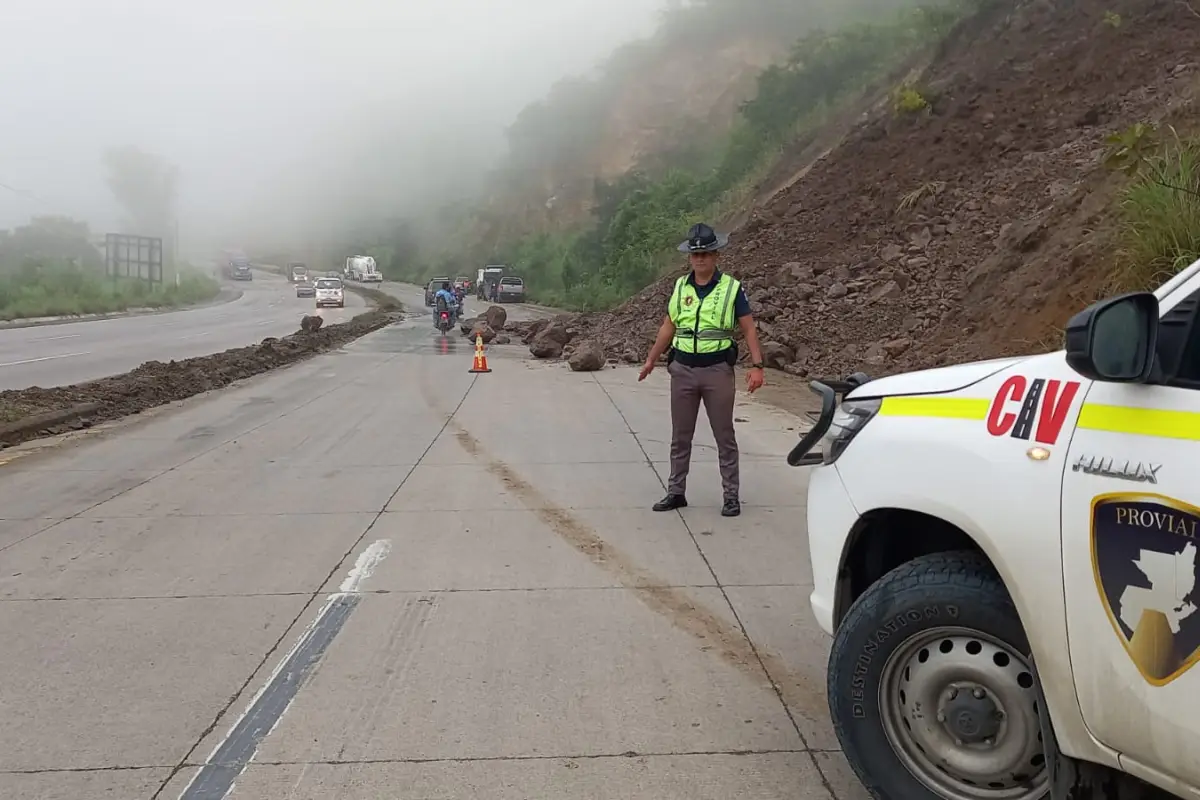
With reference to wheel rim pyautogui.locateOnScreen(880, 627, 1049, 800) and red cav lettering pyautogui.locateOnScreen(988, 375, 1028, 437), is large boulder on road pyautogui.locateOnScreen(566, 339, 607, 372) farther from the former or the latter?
red cav lettering pyautogui.locateOnScreen(988, 375, 1028, 437)

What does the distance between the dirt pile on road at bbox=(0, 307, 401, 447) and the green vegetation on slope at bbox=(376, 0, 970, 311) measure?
1987cm

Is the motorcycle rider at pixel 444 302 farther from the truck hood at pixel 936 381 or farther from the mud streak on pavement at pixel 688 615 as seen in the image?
the truck hood at pixel 936 381

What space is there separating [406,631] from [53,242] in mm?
105473

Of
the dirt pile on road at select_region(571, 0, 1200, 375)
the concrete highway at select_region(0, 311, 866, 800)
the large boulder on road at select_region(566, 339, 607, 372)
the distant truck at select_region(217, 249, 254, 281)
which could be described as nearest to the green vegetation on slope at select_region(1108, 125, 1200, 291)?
the dirt pile on road at select_region(571, 0, 1200, 375)

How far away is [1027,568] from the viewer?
2895mm

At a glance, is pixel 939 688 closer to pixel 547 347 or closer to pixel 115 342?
pixel 547 347

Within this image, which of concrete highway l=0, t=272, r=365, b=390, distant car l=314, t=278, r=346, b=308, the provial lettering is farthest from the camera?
distant car l=314, t=278, r=346, b=308

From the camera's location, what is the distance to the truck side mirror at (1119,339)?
262cm

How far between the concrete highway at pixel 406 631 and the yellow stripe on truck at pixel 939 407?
1350 millimetres

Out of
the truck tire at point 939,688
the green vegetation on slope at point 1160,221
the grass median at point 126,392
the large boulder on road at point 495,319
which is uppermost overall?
the green vegetation on slope at point 1160,221

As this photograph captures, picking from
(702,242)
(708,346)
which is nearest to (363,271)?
(708,346)

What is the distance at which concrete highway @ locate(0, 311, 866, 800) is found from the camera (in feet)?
13.0

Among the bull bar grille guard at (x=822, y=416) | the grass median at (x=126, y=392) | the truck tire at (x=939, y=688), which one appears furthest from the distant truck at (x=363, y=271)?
the truck tire at (x=939, y=688)

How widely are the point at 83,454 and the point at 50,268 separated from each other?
65474mm
